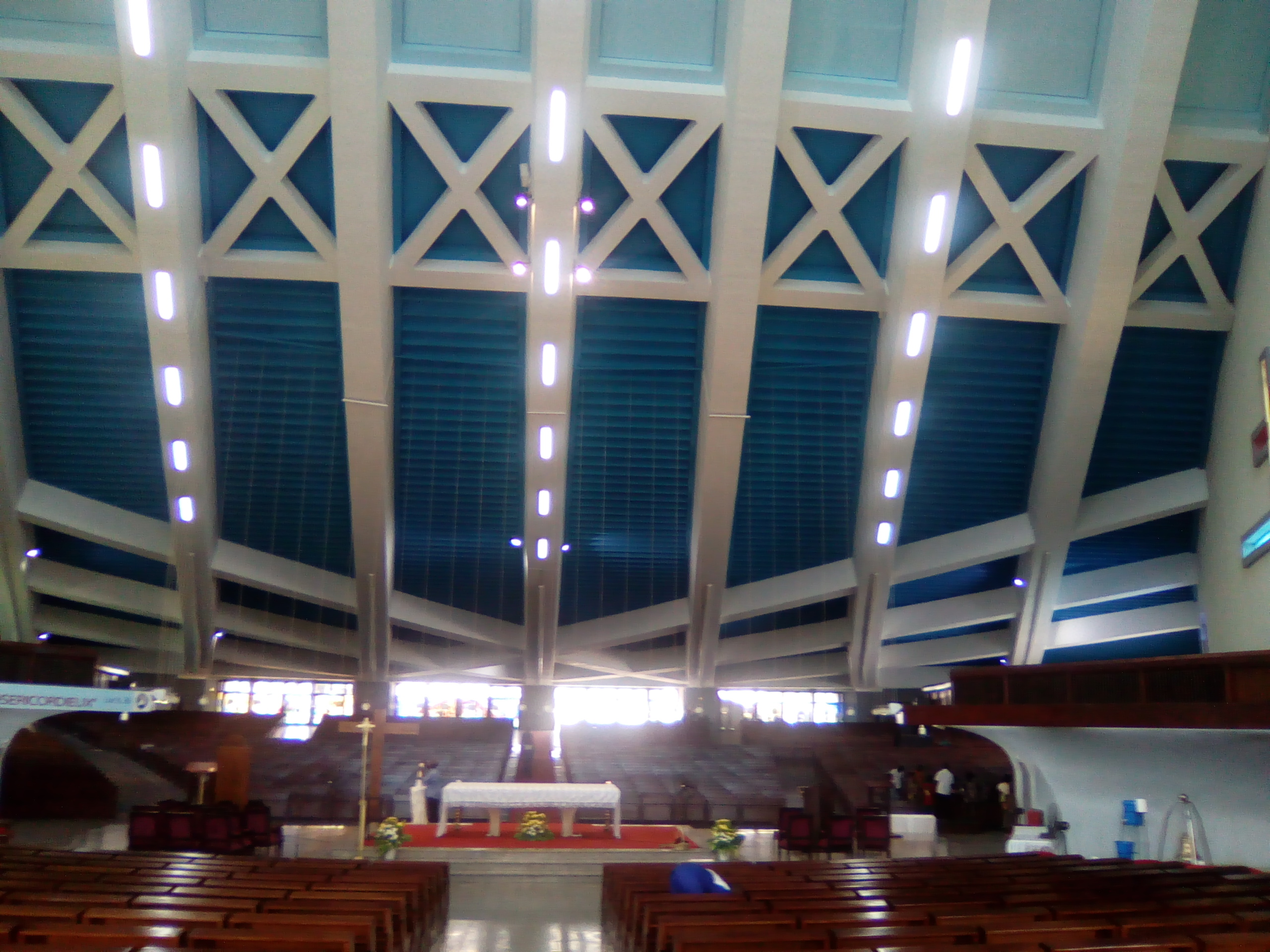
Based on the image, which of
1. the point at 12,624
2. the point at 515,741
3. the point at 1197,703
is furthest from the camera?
the point at 515,741

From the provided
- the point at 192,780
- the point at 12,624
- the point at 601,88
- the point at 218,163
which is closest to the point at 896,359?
the point at 601,88

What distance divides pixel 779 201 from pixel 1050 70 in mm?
3124

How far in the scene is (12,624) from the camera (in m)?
14.3

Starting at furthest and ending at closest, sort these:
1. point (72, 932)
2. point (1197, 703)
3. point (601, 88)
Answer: point (601, 88) → point (1197, 703) → point (72, 932)

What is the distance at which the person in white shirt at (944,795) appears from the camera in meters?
16.2

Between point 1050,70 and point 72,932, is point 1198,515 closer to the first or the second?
point 1050,70

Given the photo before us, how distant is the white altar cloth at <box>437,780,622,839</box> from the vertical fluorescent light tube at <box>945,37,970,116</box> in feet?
28.0

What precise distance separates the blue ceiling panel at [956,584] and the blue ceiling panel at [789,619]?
103 centimetres

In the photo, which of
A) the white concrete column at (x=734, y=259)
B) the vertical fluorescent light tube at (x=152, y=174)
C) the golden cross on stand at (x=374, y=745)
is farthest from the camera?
the golden cross on stand at (x=374, y=745)

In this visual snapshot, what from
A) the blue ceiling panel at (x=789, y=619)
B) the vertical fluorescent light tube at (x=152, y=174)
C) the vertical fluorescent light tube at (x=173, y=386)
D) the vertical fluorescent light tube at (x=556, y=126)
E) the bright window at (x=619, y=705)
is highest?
the vertical fluorescent light tube at (x=556, y=126)

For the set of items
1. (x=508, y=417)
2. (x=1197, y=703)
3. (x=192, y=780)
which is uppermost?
(x=508, y=417)

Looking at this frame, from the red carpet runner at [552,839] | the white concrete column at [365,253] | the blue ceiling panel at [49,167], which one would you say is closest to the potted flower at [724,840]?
the red carpet runner at [552,839]

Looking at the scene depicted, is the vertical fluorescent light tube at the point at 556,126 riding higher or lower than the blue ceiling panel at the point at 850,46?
lower

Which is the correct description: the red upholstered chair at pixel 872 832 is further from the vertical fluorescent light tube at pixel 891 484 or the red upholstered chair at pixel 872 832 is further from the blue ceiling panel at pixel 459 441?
the blue ceiling panel at pixel 459 441
